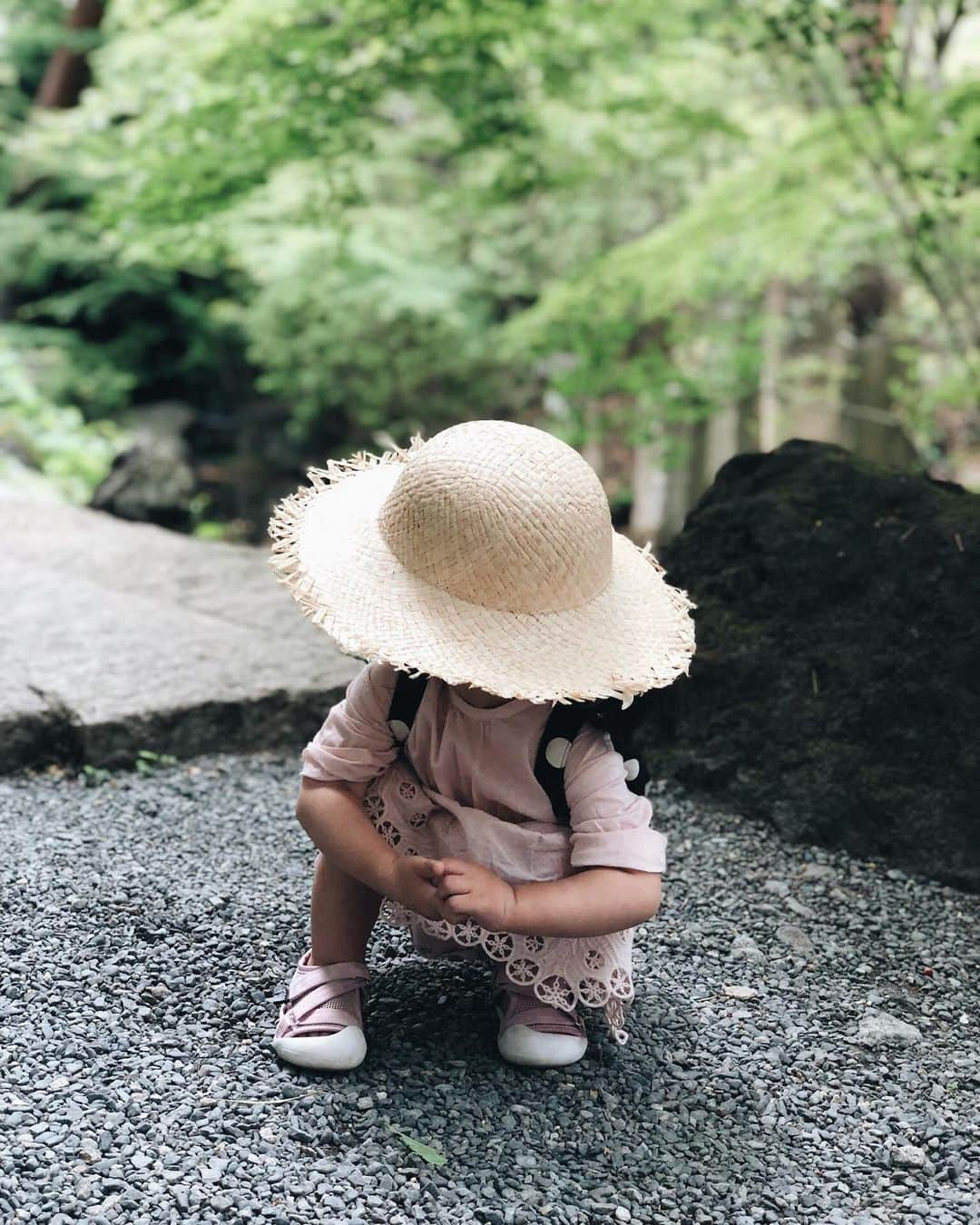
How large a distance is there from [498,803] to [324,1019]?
45 centimetres

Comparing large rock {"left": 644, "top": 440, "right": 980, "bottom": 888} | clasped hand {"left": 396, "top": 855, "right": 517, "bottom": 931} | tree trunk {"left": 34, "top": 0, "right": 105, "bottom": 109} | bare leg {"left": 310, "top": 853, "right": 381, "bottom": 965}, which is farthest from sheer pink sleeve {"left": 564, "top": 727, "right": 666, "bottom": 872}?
tree trunk {"left": 34, "top": 0, "right": 105, "bottom": 109}

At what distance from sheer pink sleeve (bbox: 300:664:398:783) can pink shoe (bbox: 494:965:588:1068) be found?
0.42 m

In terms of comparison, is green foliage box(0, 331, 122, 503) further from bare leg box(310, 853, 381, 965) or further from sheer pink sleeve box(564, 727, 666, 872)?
sheer pink sleeve box(564, 727, 666, 872)

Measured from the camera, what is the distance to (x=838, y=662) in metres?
3.15

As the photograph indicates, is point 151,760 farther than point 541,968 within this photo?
Yes

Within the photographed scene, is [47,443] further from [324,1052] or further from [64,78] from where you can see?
[324,1052]

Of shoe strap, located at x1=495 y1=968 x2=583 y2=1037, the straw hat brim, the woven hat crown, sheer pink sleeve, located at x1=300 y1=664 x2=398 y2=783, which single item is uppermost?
the woven hat crown

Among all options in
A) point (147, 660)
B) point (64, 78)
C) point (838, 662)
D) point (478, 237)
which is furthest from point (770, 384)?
point (64, 78)

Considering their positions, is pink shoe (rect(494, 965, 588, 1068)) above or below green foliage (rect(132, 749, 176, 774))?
above

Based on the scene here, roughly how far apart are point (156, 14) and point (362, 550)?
504cm

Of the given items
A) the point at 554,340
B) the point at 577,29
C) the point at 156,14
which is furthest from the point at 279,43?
the point at 554,340

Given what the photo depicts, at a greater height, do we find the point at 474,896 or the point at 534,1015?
the point at 474,896

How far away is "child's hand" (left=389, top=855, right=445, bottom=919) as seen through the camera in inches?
71.0

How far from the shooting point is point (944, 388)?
20.3 feet
